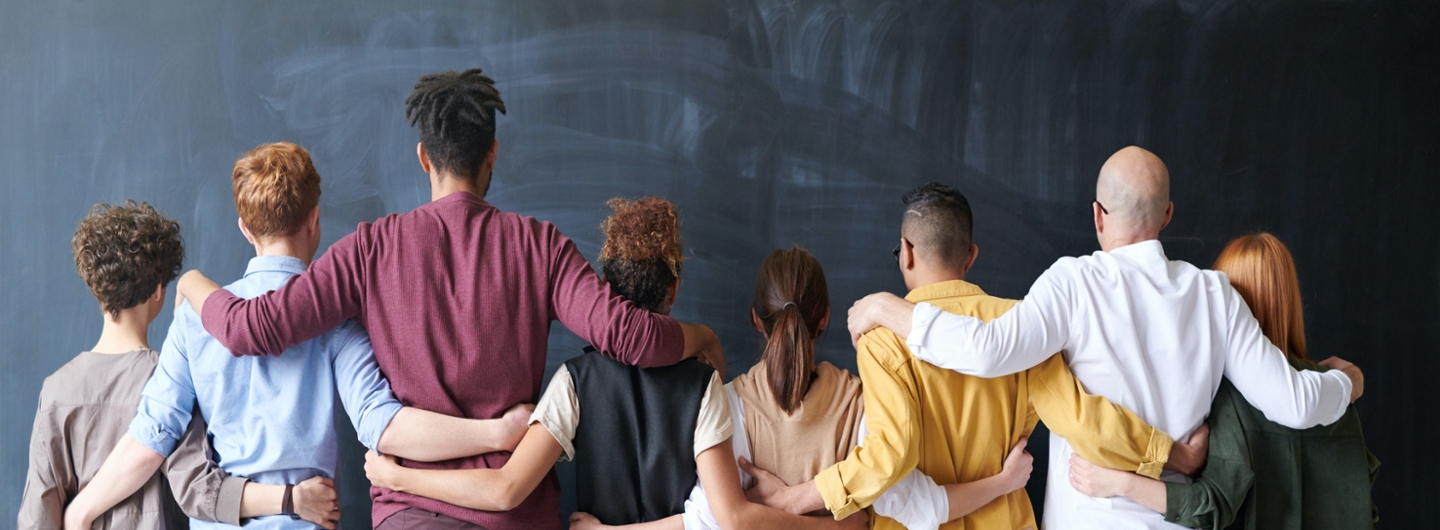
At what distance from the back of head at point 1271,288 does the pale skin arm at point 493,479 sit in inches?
58.1

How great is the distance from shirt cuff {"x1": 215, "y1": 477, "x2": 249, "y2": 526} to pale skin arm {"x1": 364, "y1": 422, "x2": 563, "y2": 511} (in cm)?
33

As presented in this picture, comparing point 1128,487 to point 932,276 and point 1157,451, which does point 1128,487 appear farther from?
point 932,276

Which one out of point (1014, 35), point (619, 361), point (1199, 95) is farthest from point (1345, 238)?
point (619, 361)

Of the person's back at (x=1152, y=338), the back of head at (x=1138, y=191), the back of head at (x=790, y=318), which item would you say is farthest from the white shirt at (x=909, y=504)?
the back of head at (x=1138, y=191)

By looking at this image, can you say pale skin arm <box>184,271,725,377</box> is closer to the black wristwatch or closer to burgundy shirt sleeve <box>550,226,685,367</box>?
burgundy shirt sleeve <box>550,226,685,367</box>

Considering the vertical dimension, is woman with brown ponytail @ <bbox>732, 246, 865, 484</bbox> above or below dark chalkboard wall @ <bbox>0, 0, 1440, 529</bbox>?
below

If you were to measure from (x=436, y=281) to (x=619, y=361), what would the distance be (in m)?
0.39

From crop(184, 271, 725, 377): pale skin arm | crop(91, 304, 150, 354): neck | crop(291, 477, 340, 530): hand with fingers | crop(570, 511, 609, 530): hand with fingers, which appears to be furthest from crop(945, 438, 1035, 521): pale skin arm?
crop(91, 304, 150, 354): neck

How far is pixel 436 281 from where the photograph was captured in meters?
1.65

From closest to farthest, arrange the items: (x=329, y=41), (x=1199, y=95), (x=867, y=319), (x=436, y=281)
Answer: (x=436, y=281) → (x=867, y=319) → (x=329, y=41) → (x=1199, y=95)

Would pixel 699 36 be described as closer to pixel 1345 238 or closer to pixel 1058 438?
pixel 1058 438

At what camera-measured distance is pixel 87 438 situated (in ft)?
6.14

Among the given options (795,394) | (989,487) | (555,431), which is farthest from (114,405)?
(989,487)

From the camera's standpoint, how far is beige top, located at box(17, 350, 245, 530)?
182 cm
